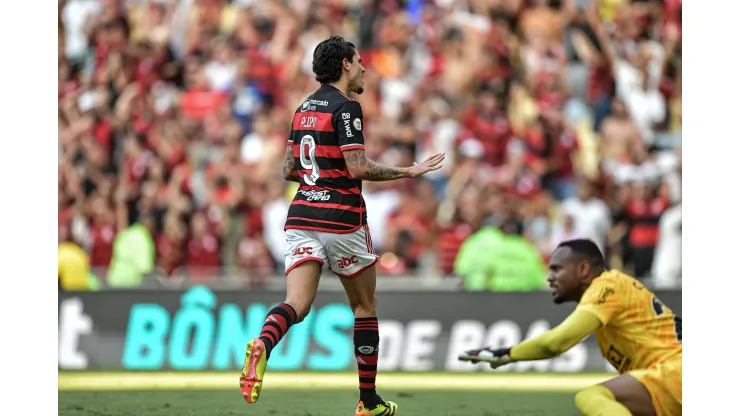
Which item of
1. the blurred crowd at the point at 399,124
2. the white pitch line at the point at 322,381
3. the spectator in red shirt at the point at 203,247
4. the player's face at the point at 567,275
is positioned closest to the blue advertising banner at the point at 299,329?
the white pitch line at the point at 322,381

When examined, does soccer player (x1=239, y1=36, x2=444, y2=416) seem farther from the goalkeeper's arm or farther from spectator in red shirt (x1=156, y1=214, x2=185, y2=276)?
spectator in red shirt (x1=156, y1=214, x2=185, y2=276)

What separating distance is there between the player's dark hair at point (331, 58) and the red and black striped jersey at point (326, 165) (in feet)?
0.31

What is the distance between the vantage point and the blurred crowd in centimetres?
1531

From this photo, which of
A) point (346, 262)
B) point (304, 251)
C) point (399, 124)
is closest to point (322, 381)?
point (346, 262)

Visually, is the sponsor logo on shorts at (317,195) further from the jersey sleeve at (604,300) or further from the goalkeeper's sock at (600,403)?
the goalkeeper's sock at (600,403)

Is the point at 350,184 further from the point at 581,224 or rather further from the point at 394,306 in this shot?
the point at 581,224

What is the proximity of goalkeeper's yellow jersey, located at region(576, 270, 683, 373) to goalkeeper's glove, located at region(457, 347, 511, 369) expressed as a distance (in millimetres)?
582

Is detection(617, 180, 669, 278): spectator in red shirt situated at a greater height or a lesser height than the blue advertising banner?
greater

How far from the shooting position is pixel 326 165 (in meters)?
8.03

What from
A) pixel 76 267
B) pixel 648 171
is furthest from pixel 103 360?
pixel 648 171

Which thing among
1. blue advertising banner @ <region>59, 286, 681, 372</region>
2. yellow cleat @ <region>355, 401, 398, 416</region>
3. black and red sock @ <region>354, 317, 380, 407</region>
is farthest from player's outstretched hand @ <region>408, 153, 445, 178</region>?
blue advertising banner @ <region>59, 286, 681, 372</region>

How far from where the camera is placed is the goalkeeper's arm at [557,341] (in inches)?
288

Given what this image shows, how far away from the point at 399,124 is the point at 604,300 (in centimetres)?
950

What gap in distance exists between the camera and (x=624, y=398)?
→ 7.55m
